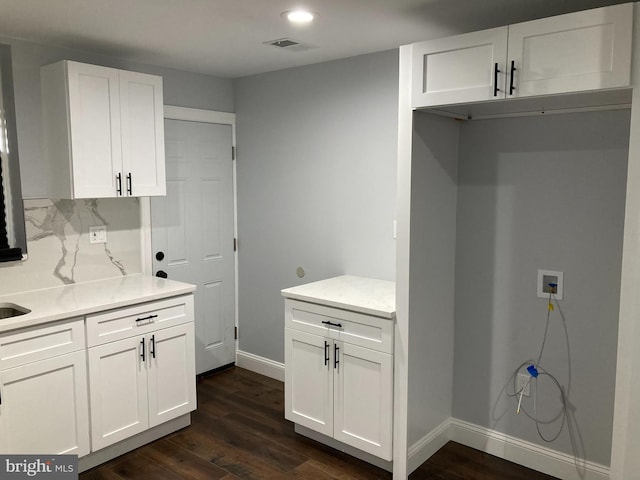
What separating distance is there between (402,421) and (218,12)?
2253mm

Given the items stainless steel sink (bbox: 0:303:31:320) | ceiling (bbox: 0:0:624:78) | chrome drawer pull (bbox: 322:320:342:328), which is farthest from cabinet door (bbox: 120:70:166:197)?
chrome drawer pull (bbox: 322:320:342:328)

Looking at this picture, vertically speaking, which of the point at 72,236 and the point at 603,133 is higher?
the point at 603,133

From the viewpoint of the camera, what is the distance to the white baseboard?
422 cm

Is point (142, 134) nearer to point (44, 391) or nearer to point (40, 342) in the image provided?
point (40, 342)

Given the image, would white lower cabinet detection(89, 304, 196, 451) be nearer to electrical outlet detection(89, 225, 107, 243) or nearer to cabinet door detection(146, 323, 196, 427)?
cabinet door detection(146, 323, 196, 427)

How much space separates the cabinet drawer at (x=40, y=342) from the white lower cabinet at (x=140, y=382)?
14cm

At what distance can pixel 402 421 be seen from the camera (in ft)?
9.13

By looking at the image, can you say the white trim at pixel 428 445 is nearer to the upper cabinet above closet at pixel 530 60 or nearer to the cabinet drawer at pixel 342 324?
the cabinet drawer at pixel 342 324

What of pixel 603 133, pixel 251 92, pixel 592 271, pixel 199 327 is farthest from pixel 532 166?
pixel 199 327

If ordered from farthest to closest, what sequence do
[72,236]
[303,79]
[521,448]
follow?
[303,79]
[72,236]
[521,448]

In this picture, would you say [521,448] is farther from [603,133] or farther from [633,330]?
[603,133]

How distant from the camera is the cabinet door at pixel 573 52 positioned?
6.51ft

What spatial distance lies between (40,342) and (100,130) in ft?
4.13

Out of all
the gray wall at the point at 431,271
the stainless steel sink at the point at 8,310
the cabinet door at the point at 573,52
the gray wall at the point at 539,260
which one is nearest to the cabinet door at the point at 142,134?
the stainless steel sink at the point at 8,310
